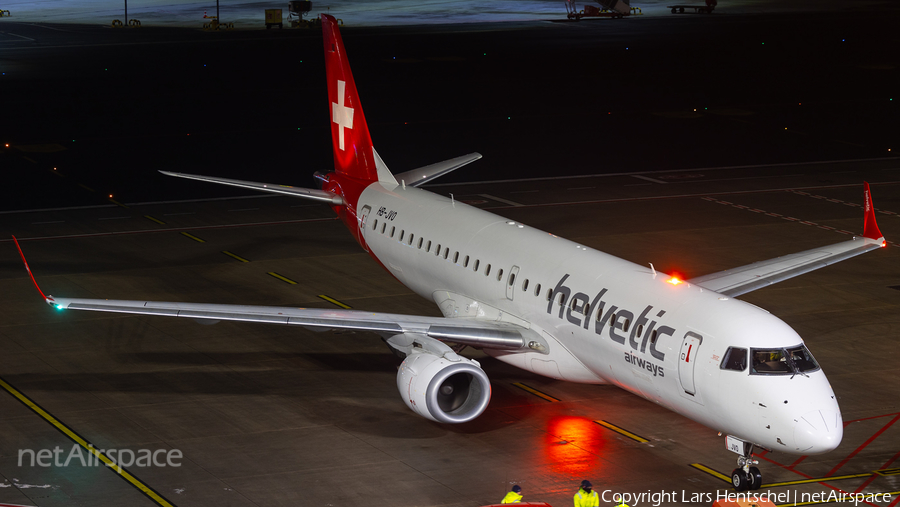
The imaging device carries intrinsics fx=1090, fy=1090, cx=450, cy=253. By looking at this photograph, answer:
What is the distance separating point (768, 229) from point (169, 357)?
27.9 m

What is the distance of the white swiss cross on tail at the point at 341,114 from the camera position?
37812 millimetres

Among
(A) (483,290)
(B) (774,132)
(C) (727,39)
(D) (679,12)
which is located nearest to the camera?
(A) (483,290)

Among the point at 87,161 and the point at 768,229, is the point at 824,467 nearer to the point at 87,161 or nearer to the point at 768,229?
the point at 768,229

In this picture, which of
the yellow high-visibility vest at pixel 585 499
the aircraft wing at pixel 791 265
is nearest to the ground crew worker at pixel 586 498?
the yellow high-visibility vest at pixel 585 499

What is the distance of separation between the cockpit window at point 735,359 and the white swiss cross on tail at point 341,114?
1881 cm

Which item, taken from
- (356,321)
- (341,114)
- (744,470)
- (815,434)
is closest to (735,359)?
(815,434)

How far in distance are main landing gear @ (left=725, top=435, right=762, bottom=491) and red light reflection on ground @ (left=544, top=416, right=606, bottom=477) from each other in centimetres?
302

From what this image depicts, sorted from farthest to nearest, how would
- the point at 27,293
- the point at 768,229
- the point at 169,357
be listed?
1. the point at 768,229
2. the point at 27,293
3. the point at 169,357

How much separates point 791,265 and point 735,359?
9.47 metres

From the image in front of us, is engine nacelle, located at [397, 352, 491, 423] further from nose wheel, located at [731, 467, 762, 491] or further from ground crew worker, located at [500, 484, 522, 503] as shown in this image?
nose wheel, located at [731, 467, 762, 491]

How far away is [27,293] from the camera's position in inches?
1476

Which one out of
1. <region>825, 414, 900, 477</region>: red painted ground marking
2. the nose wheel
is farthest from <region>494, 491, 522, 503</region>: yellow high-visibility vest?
<region>825, 414, 900, 477</region>: red painted ground marking

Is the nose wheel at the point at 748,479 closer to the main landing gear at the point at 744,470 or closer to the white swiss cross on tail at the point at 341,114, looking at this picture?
the main landing gear at the point at 744,470

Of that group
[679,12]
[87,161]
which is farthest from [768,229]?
[679,12]
